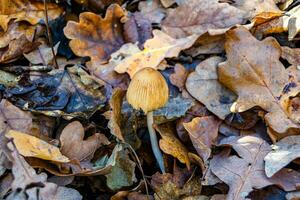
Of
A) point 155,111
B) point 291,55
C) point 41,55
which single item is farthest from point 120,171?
point 291,55

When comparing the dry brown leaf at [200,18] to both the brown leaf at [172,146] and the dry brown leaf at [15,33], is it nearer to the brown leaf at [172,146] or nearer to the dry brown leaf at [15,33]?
the brown leaf at [172,146]

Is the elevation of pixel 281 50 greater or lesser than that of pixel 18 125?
greater

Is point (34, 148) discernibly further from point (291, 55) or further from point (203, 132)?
point (291, 55)

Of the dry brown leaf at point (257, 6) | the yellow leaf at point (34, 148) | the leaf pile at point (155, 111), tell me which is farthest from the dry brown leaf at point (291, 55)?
the yellow leaf at point (34, 148)

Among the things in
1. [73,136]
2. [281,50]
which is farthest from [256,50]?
[73,136]

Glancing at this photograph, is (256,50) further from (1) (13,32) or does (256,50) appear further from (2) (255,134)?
(1) (13,32)

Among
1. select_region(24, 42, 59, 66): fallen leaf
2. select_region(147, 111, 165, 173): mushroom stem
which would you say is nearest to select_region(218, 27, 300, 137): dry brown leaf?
select_region(147, 111, 165, 173): mushroom stem
